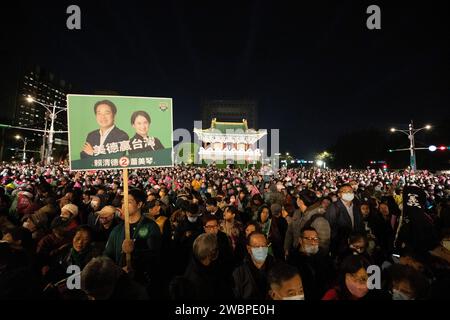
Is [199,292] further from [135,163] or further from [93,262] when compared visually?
[135,163]

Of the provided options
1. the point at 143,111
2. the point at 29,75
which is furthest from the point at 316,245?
the point at 29,75

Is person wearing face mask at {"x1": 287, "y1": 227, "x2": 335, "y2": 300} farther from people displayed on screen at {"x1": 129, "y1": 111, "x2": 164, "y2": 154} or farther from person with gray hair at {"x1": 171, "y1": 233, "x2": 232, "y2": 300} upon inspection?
people displayed on screen at {"x1": 129, "y1": 111, "x2": 164, "y2": 154}

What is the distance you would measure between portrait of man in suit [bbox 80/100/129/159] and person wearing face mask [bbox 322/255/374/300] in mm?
3401

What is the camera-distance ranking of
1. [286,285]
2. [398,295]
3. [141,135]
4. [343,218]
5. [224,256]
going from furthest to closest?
[343,218] < [141,135] < [224,256] < [398,295] < [286,285]

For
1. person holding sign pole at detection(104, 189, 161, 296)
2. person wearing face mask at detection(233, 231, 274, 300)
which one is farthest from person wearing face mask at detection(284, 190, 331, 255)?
person holding sign pole at detection(104, 189, 161, 296)

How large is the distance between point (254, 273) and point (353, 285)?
1.02 metres

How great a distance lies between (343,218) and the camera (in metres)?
4.85

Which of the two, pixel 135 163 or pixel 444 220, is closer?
pixel 135 163

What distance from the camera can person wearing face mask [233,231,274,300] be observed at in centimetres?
268

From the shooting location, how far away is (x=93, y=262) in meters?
2.18

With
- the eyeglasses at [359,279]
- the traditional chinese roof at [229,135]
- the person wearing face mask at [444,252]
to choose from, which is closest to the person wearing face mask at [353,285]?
the eyeglasses at [359,279]

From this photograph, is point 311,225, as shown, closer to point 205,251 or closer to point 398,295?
point 398,295

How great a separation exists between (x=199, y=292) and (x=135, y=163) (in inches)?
88.5

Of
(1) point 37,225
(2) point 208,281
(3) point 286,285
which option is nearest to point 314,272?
(3) point 286,285
